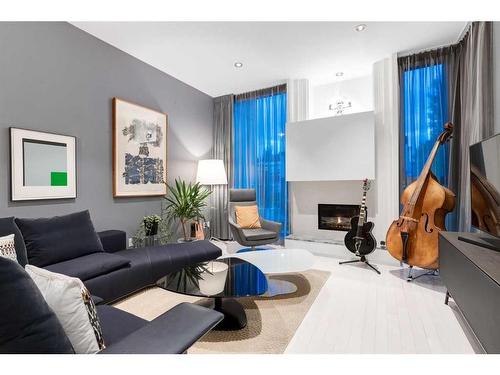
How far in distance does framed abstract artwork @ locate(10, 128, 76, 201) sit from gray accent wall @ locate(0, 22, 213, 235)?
0.06 m

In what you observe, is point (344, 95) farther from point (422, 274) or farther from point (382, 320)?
point (382, 320)

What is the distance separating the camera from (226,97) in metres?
4.78

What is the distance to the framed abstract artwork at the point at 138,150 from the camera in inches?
124

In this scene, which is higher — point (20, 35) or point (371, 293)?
point (20, 35)

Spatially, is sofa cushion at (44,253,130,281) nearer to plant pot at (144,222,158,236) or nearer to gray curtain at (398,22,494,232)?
plant pot at (144,222,158,236)

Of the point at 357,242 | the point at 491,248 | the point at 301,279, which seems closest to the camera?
the point at 491,248

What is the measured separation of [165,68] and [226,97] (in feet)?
4.48

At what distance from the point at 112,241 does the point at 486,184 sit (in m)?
3.34

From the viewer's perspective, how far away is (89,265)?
6.67ft

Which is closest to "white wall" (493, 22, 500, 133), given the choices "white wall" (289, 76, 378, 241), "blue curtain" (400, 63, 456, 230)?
"blue curtain" (400, 63, 456, 230)

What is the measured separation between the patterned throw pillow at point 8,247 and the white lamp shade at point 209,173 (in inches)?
101

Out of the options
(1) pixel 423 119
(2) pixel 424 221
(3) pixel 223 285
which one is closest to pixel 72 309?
(3) pixel 223 285
